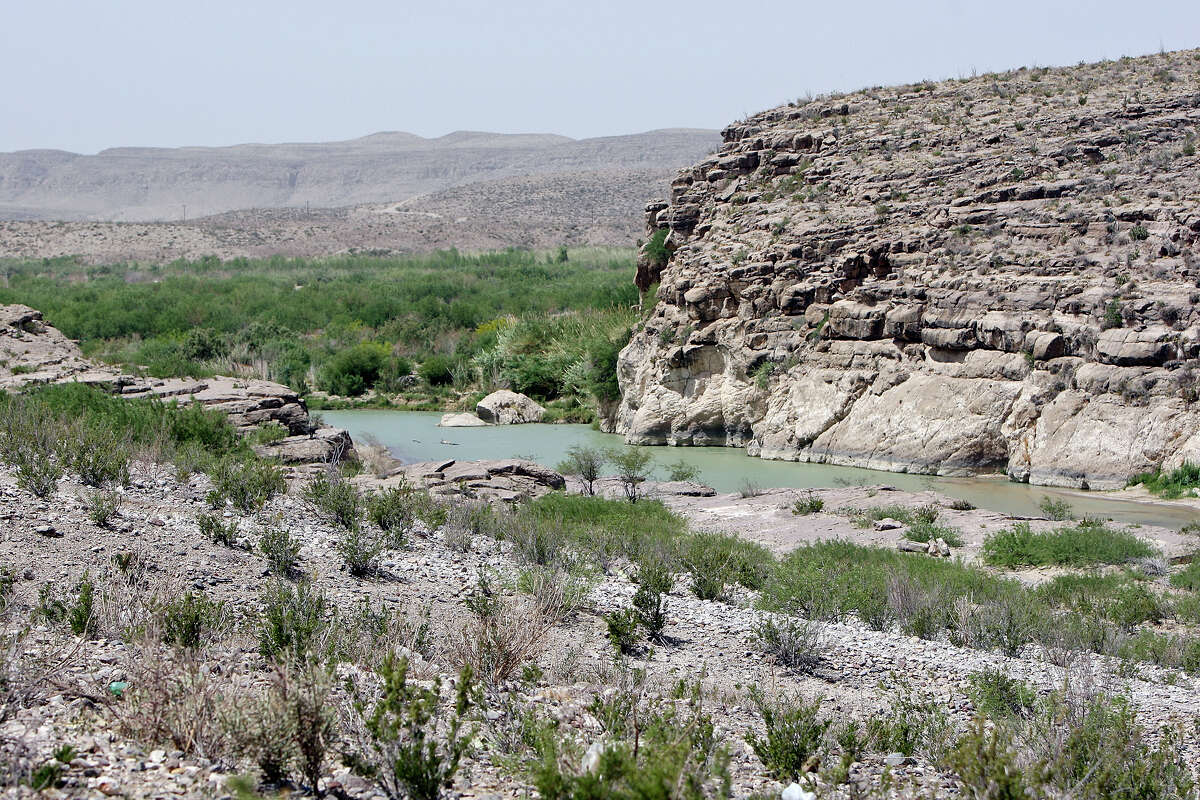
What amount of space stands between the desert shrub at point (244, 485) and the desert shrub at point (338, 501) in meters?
0.56

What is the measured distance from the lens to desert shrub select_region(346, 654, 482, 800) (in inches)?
179

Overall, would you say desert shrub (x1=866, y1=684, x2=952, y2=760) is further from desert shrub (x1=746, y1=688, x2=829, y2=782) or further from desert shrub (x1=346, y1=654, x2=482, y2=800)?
desert shrub (x1=346, y1=654, x2=482, y2=800)

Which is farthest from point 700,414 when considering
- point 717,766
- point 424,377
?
point 717,766

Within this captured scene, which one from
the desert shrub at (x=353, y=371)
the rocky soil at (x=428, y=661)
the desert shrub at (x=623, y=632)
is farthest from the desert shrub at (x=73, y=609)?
the desert shrub at (x=353, y=371)

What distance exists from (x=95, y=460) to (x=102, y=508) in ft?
8.39

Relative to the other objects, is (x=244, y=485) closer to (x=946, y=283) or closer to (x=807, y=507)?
(x=807, y=507)

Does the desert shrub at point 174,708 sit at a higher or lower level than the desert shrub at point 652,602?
higher

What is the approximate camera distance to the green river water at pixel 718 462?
19.8 metres

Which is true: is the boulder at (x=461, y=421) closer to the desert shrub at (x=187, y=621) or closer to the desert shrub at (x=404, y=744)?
the desert shrub at (x=187, y=621)

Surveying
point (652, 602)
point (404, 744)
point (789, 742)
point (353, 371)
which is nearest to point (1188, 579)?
point (652, 602)

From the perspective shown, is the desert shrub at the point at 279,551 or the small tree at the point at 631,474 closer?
the desert shrub at the point at 279,551

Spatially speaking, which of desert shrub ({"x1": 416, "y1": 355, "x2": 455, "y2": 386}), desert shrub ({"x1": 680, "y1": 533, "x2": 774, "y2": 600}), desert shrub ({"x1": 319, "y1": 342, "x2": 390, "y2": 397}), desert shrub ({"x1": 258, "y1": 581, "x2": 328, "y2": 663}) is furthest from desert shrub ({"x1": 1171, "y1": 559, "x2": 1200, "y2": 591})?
desert shrub ({"x1": 319, "y1": 342, "x2": 390, "y2": 397})

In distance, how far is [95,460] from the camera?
12141 millimetres

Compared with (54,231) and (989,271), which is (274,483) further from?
(54,231)
